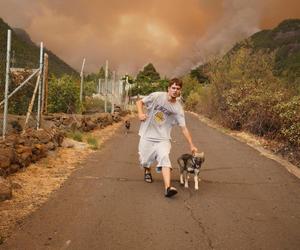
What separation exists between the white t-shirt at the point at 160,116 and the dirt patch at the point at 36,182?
191cm

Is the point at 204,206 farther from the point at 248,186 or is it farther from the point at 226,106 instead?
the point at 226,106

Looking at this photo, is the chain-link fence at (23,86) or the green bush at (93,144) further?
the green bush at (93,144)

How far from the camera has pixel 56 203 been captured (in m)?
7.95

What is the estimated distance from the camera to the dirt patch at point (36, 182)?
7.10m

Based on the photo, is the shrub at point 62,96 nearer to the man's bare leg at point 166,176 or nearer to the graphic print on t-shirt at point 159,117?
the graphic print on t-shirt at point 159,117

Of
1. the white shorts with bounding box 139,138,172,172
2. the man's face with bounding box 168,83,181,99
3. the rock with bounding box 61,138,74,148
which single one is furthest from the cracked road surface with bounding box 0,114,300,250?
the rock with bounding box 61,138,74,148

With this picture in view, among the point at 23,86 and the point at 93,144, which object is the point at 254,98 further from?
the point at 23,86

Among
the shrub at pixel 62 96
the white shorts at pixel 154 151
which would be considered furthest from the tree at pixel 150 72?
the white shorts at pixel 154 151

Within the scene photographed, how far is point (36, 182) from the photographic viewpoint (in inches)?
369

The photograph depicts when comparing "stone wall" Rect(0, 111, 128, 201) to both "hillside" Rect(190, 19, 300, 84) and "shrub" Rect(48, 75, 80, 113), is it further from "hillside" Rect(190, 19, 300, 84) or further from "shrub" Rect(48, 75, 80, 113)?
"hillside" Rect(190, 19, 300, 84)

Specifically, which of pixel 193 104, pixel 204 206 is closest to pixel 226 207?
pixel 204 206

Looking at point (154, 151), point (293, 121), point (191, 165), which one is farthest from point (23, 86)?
point (293, 121)

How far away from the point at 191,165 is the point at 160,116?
1.04 metres

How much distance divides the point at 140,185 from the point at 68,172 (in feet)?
6.11
